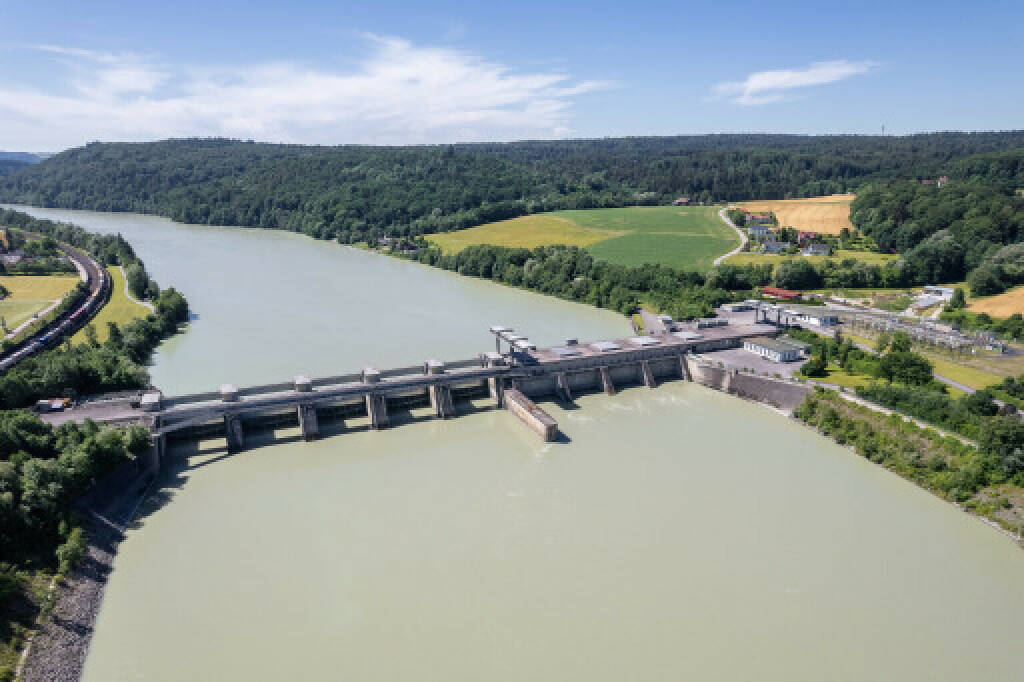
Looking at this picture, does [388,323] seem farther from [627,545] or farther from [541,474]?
[627,545]

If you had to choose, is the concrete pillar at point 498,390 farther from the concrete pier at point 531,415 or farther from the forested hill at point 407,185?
the forested hill at point 407,185

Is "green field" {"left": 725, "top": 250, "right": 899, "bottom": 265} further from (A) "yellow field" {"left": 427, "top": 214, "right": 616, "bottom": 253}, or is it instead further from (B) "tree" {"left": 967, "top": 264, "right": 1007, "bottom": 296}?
(A) "yellow field" {"left": 427, "top": 214, "right": 616, "bottom": 253}

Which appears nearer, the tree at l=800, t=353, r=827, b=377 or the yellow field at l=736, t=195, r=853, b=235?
the tree at l=800, t=353, r=827, b=377

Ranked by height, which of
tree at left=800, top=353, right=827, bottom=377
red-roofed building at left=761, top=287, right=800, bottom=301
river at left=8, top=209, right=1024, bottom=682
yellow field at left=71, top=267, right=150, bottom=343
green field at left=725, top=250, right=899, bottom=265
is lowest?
river at left=8, top=209, right=1024, bottom=682

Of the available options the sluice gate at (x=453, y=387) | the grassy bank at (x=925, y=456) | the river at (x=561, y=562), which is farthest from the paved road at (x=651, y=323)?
the grassy bank at (x=925, y=456)

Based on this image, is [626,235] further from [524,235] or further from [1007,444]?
[1007,444]

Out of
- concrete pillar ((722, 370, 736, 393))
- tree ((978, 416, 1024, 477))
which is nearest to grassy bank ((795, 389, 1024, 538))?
tree ((978, 416, 1024, 477))
